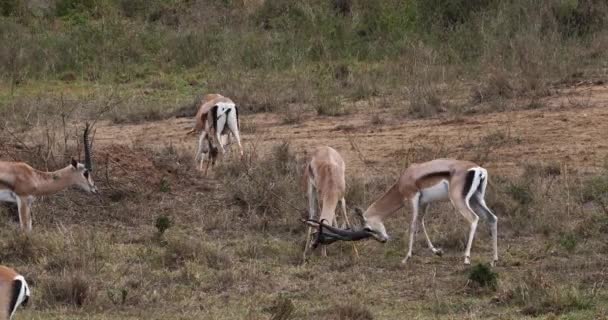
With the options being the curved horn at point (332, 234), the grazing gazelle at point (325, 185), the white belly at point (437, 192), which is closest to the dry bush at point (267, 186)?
the grazing gazelle at point (325, 185)

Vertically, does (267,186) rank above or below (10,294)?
below

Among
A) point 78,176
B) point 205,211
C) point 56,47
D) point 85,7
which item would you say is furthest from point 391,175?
point 85,7

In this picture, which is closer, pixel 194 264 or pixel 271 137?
pixel 194 264

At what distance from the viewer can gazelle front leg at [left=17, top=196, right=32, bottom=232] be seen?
32.1ft

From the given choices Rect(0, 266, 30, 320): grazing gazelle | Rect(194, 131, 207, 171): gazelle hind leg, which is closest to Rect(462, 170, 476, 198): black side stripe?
Rect(194, 131, 207, 171): gazelle hind leg

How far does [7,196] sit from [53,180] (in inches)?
17.0

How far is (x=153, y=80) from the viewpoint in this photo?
54.9 ft

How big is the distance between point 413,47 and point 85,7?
A: 6.43m

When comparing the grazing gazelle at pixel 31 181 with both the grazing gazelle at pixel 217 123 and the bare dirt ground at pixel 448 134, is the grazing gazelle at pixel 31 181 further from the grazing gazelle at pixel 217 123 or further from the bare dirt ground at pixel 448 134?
the bare dirt ground at pixel 448 134

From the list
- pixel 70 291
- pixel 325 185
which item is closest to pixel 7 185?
pixel 70 291

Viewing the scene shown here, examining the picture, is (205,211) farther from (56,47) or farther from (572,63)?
(56,47)

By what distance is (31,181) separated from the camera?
995 centimetres

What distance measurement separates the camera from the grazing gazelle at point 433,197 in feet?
29.8

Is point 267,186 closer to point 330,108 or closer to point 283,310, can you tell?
point 283,310
